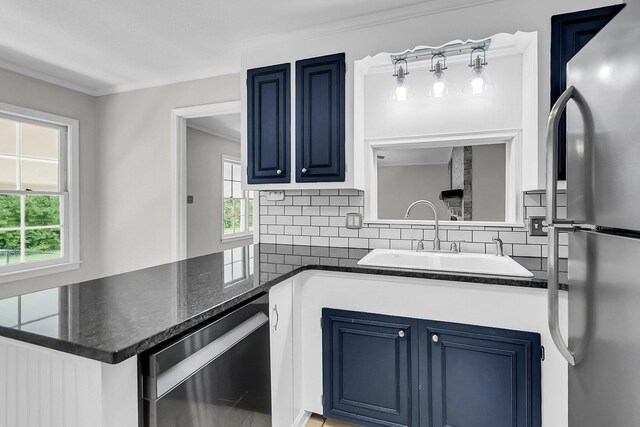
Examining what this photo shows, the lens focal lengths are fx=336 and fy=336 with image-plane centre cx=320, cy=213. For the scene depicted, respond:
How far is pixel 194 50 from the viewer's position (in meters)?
2.59

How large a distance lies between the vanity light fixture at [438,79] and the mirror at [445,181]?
344mm

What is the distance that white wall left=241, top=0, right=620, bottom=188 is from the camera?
167 cm

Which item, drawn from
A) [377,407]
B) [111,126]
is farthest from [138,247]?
[377,407]

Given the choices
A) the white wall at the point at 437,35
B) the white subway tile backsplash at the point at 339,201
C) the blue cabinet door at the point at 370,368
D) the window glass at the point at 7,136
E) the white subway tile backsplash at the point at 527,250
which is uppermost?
the white wall at the point at 437,35

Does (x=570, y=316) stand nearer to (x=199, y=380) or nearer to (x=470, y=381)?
(x=470, y=381)

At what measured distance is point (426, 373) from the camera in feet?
5.14

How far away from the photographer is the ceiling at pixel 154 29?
1.98 meters

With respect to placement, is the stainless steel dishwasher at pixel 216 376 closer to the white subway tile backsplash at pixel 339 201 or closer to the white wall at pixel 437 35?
the white subway tile backsplash at pixel 339 201

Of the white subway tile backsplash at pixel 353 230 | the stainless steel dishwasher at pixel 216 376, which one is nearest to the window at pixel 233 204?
the white subway tile backsplash at pixel 353 230

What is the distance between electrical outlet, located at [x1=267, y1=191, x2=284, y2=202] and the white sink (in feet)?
2.72

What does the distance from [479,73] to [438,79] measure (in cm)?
23

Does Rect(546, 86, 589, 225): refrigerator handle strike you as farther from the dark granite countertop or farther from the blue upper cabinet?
the blue upper cabinet

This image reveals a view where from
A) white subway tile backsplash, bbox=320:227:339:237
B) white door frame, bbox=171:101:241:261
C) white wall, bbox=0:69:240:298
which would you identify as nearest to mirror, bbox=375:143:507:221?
white subway tile backsplash, bbox=320:227:339:237

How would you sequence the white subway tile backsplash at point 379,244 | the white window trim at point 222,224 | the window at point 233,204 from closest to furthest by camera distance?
1. the white subway tile backsplash at point 379,244
2. the white window trim at point 222,224
3. the window at point 233,204
